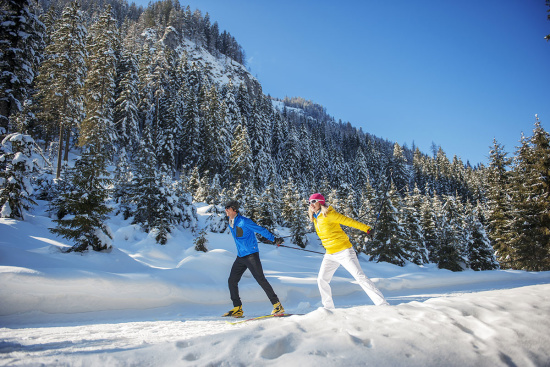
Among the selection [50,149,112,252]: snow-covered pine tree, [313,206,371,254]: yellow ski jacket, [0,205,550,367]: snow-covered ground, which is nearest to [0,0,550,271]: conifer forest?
[50,149,112,252]: snow-covered pine tree

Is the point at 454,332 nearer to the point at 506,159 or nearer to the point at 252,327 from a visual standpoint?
the point at 252,327

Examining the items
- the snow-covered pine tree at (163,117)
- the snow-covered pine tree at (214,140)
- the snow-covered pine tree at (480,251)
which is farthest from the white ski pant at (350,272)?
the snow-covered pine tree at (214,140)

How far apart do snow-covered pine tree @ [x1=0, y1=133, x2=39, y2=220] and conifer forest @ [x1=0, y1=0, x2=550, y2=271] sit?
4 cm

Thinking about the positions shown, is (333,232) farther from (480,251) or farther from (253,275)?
(480,251)

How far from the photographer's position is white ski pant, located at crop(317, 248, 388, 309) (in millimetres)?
4676

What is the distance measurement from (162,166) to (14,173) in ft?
74.0

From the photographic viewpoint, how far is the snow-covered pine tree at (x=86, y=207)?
684cm

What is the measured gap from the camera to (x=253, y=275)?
207 inches

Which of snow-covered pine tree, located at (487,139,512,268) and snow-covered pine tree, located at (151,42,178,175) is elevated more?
→ snow-covered pine tree, located at (151,42,178,175)

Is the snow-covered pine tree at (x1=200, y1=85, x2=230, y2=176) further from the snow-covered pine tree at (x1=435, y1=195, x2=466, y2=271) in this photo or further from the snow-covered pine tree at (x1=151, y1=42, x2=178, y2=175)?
the snow-covered pine tree at (x1=435, y1=195, x2=466, y2=271)

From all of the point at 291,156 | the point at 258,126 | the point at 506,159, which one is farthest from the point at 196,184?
the point at 506,159

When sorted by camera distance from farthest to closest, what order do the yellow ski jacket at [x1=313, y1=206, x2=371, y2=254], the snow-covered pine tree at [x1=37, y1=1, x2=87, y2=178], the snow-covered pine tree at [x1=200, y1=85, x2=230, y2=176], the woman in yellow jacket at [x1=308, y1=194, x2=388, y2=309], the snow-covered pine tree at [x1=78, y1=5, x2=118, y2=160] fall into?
the snow-covered pine tree at [x1=200, y1=85, x2=230, y2=176], the snow-covered pine tree at [x1=78, y1=5, x2=118, y2=160], the snow-covered pine tree at [x1=37, y1=1, x2=87, y2=178], the yellow ski jacket at [x1=313, y1=206, x2=371, y2=254], the woman in yellow jacket at [x1=308, y1=194, x2=388, y2=309]

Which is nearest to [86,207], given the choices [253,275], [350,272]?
[253,275]

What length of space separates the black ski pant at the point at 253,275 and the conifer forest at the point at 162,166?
2313 mm
